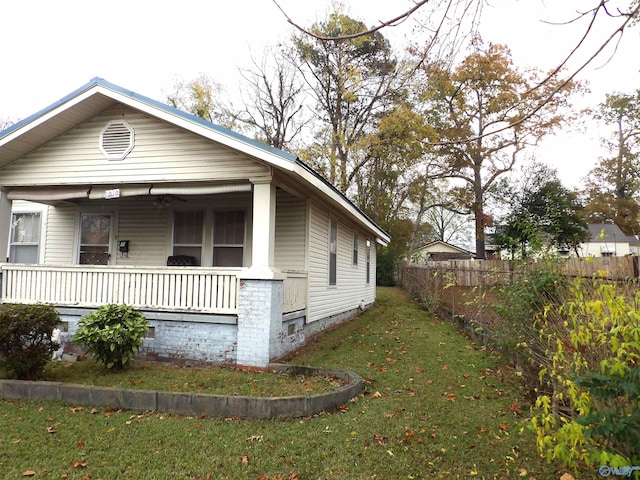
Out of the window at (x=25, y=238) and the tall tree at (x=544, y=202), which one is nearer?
the window at (x=25, y=238)

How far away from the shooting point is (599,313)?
2.73 metres

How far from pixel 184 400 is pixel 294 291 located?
11.1ft

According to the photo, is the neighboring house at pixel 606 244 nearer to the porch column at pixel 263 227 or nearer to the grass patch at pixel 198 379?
the grass patch at pixel 198 379

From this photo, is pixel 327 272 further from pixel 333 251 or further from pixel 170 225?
pixel 170 225

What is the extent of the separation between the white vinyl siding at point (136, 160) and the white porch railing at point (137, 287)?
1.68 m

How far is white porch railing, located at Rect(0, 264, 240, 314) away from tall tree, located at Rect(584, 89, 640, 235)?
3775 centimetres

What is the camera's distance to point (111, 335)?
19.9ft

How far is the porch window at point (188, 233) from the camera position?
9258 mm

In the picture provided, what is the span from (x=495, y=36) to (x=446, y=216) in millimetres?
55190

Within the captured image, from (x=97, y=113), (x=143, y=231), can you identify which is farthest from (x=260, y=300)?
(x=97, y=113)

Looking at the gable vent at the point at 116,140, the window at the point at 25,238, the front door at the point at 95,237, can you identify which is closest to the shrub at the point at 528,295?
the gable vent at the point at 116,140

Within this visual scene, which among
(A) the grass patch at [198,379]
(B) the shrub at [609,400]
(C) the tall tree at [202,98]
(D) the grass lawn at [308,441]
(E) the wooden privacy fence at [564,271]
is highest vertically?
(C) the tall tree at [202,98]

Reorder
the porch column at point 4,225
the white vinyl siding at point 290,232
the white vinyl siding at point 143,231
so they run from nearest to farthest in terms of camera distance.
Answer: the porch column at point 4,225
the white vinyl siding at point 290,232
the white vinyl siding at point 143,231

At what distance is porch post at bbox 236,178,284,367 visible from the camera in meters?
6.58
